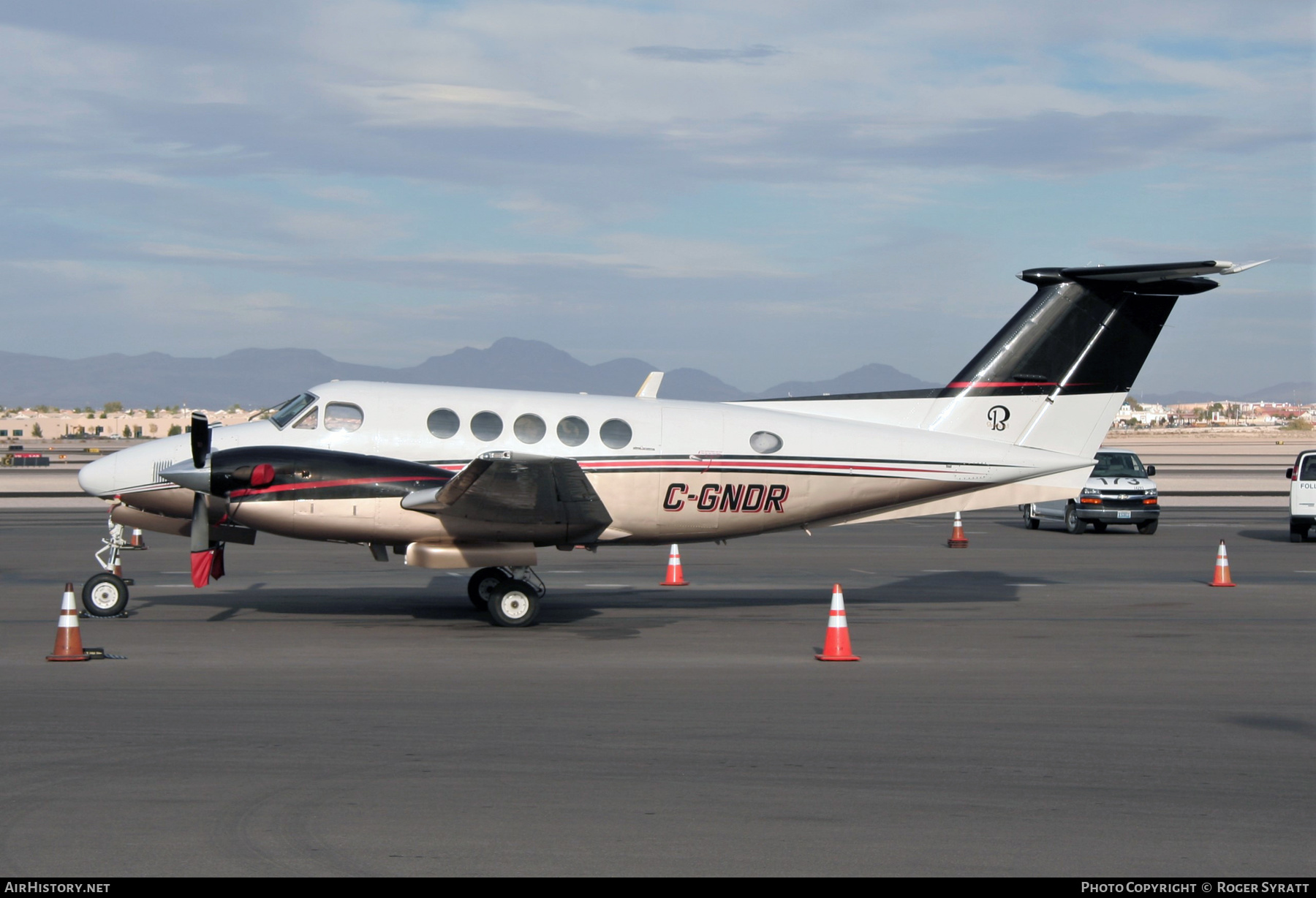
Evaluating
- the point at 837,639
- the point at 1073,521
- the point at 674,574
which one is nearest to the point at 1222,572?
the point at 674,574

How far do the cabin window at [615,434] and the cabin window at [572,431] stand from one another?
0.64 feet

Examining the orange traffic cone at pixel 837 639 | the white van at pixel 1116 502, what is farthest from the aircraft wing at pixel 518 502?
the white van at pixel 1116 502

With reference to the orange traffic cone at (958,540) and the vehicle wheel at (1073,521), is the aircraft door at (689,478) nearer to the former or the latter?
the orange traffic cone at (958,540)

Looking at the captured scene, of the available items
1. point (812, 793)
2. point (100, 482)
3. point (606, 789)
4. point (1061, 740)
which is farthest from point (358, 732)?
point (100, 482)

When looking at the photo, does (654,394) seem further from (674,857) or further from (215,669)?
(674,857)

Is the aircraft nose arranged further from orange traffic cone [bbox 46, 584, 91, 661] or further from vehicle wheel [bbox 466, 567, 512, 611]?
vehicle wheel [bbox 466, 567, 512, 611]

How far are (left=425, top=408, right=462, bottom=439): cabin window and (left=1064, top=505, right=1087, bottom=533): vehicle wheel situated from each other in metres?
18.0

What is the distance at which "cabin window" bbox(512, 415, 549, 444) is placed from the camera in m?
13.6

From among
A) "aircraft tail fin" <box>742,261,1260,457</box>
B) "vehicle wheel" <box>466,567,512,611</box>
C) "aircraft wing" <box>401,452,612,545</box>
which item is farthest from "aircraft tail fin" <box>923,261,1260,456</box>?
"vehicle wheel" <box>466,567,512,611</box>

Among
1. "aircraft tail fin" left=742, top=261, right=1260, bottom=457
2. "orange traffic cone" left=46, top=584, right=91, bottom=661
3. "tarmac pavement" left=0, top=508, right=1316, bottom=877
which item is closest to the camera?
"tarmac pavement" left=0, top=508, right=1316, bottom=877

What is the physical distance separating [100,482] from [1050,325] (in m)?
11.7

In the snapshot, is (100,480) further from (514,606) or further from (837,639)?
(837,639)

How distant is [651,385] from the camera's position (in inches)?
599

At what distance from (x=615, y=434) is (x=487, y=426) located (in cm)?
153
